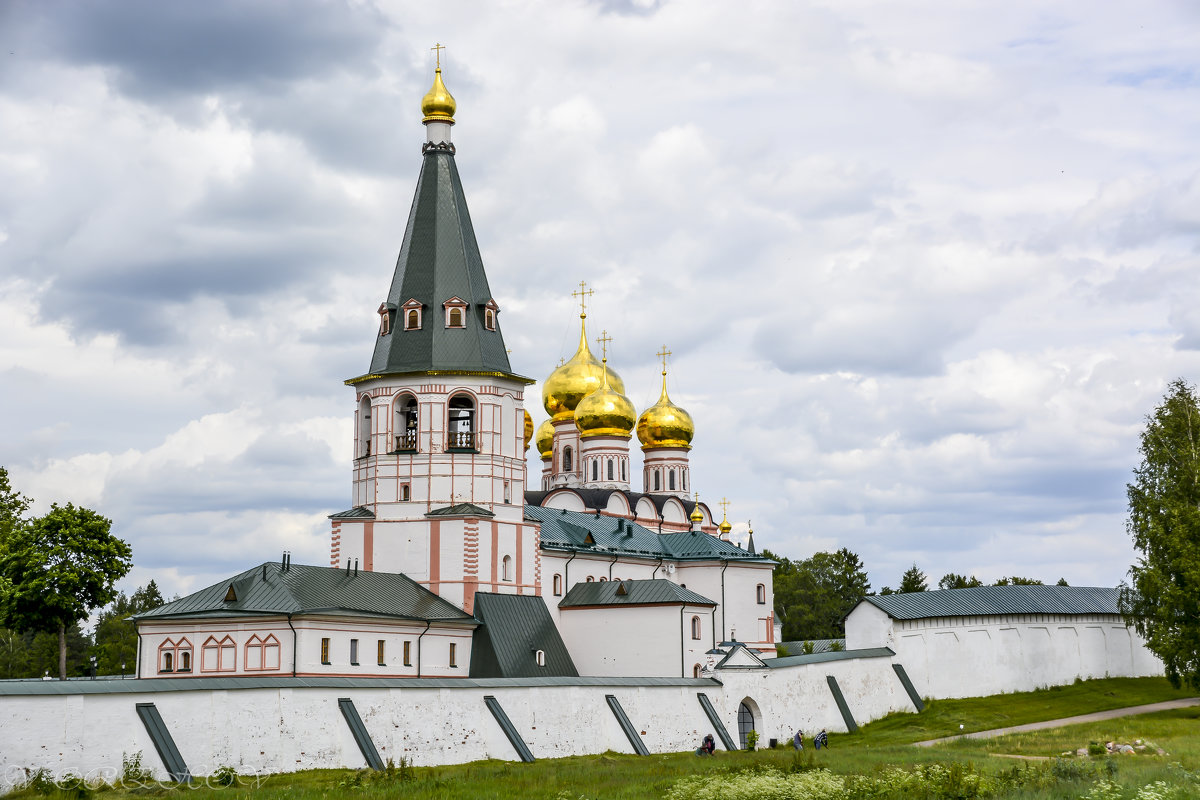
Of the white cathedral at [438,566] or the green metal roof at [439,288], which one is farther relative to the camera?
the green metal roof at [439,288]

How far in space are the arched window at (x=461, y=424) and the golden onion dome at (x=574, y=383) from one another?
72.4 feet

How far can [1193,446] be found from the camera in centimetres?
4341

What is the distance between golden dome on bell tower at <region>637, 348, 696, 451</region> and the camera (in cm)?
6769

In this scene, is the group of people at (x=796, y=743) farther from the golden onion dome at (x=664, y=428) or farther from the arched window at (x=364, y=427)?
the golden onion dome at (x=664, y=428)

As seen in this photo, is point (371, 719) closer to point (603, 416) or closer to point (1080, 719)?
point (1080, 719)

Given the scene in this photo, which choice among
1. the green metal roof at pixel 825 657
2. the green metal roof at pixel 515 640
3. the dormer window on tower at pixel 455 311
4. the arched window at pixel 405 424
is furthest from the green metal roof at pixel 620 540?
the green metal roof at pixel 825 657

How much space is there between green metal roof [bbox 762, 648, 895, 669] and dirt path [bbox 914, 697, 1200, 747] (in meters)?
5.32

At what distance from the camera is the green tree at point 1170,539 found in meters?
40.6

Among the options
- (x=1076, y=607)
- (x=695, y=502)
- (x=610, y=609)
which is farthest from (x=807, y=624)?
(x=610, y=609)

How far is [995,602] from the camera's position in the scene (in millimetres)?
48031

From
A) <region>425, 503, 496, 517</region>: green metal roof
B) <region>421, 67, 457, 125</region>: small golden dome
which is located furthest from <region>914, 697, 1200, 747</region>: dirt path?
<region>421, 67, 457, 125</region>: small golden dome

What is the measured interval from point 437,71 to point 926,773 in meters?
30.1

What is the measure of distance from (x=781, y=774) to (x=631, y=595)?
21.3 metres

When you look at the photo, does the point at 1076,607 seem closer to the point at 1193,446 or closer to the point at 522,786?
the point at 1193,446
